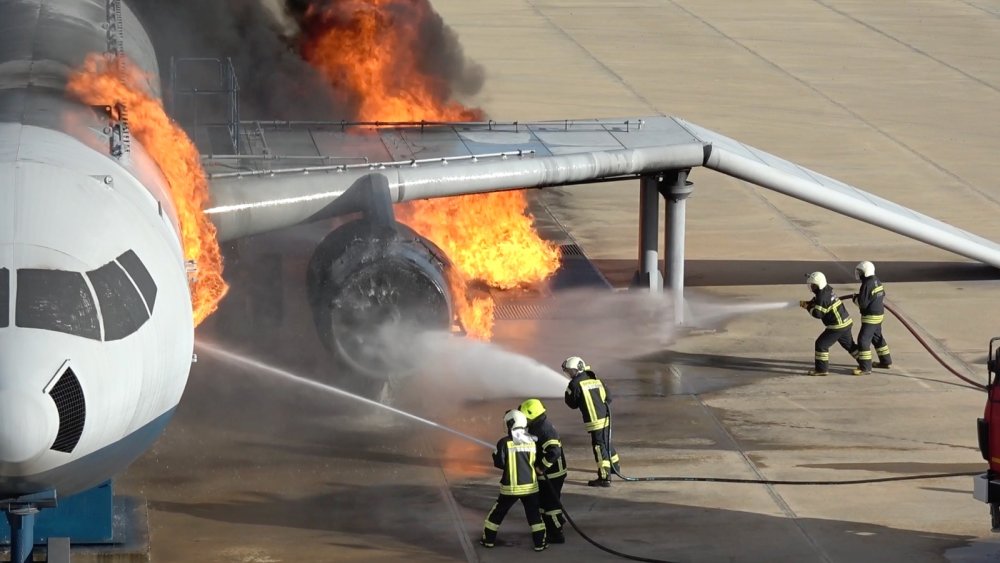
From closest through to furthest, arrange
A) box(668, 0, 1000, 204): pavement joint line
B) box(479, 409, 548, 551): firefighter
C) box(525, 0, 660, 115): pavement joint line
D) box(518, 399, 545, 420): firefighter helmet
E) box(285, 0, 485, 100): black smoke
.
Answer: box(479, 409, 548, 551): firefighter, box(518, 399, 545, 420): firefighter helmet, box(285, 0, 485, 100): black smoke, box(668, 0, 1000, 204): pavement joint line, box(525, 0, 660, 115): pavement joint line

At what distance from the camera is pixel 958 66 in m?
44.3

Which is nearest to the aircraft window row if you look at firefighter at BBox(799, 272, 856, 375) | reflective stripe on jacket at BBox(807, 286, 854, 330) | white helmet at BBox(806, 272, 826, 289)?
firefighter at BBox(799, 272, 856, 375)

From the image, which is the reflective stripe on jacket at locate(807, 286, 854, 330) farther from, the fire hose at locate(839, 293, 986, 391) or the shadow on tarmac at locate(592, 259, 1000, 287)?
the shadow on tarmac at locate(592, 259, 1000, 287)

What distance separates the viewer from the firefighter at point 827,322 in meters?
22.7

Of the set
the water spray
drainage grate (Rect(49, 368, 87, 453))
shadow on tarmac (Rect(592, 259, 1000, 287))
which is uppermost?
drainage grate (Rect(49, 368, 87, 453))

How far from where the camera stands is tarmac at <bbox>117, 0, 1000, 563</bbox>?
17562 mm

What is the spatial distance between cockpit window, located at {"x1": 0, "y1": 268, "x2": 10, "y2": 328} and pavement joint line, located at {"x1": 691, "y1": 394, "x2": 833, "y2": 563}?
8410mm

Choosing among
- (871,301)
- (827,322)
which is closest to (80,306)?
(827,322)

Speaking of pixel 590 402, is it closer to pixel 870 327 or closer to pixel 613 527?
pixel 613 527

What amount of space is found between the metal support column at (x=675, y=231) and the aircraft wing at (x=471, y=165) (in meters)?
0.48

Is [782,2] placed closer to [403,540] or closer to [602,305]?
[602,305]

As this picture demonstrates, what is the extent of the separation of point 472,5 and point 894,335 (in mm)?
29053

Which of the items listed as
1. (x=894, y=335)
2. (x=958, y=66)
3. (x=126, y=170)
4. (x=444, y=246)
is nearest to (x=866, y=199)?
(x=894, y=335)

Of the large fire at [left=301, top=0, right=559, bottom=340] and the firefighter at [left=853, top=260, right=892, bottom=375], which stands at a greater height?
the large fire at [left=301, top=0, right=559, bottom=340]
